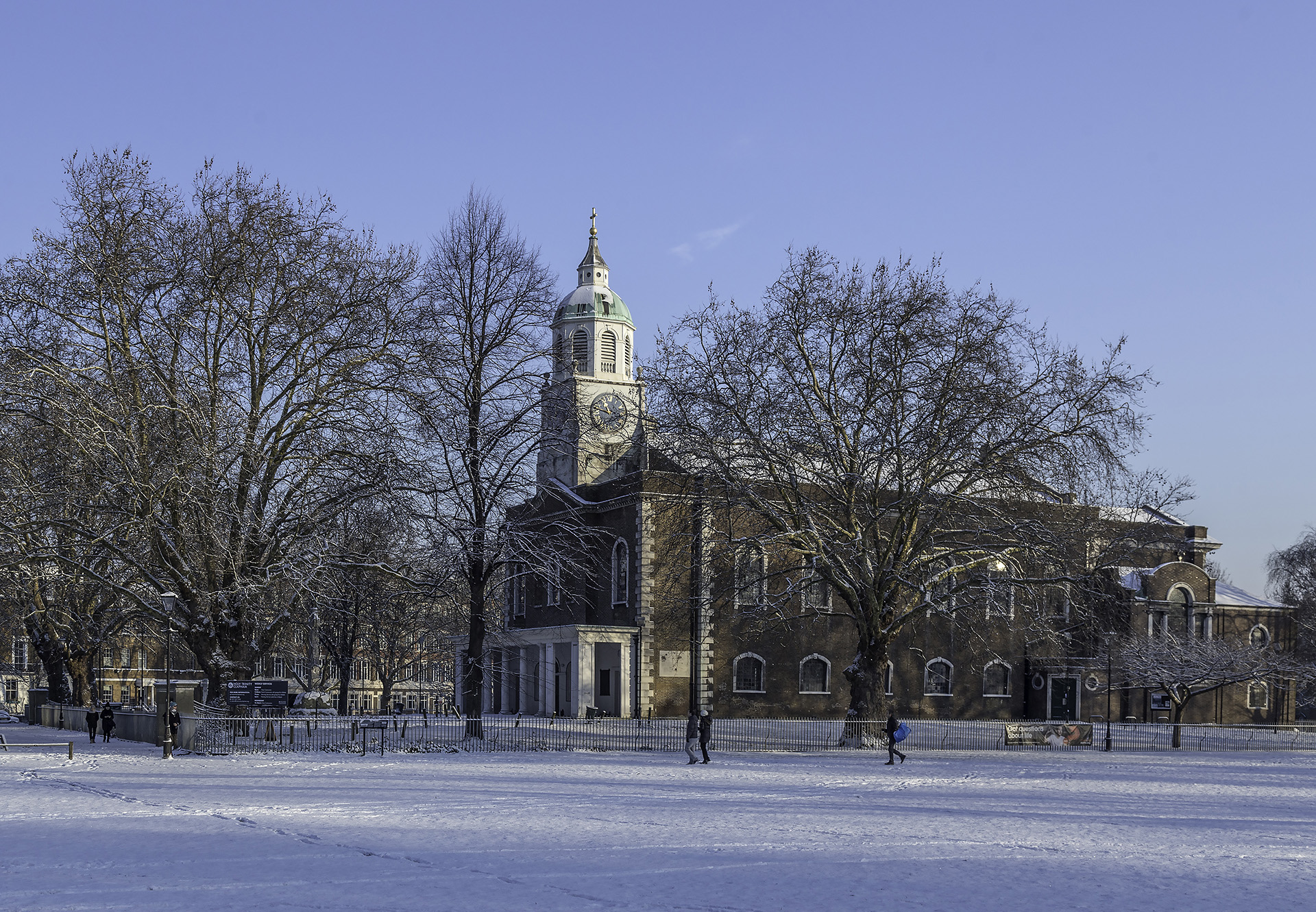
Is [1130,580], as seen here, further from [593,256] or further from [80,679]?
[80,679]

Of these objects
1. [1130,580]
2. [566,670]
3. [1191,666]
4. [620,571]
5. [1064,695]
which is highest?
[620,571]

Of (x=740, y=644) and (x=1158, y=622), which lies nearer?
(x=740, y=644)

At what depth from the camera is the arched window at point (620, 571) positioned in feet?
182

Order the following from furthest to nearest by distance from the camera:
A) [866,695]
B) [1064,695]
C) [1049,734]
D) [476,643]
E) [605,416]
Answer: [1064,695], [1049,734], [605,416], [866,695], [476,643]

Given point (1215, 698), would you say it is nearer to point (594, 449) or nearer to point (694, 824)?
point (594, 449)

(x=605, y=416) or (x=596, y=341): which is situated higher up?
(x=596, y=341)

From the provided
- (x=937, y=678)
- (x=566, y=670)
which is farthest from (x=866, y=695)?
(x=937, y=678)

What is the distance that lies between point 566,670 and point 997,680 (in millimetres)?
20023

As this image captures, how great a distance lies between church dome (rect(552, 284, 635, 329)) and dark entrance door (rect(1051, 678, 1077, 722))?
28626 millimetres

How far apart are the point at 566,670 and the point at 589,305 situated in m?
20.7

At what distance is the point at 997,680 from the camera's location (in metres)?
59.6

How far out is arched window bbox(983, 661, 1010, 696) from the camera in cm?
5919

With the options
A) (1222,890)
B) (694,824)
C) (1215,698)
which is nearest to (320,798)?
(694,824)

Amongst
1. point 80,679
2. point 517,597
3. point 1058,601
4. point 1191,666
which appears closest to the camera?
point 1191,666
